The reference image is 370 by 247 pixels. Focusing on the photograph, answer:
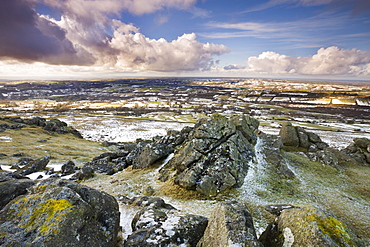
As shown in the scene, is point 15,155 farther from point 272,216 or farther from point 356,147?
point 356,147

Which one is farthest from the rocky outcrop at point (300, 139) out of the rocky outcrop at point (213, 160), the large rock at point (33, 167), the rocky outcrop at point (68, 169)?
the large rock at point (33, 167)

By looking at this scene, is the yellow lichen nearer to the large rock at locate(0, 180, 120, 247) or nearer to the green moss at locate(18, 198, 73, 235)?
the large rock at locate(0, 180, 120, 247)

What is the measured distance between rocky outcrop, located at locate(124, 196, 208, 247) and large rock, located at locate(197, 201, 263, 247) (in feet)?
2.97

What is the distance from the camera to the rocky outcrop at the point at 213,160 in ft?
64.5

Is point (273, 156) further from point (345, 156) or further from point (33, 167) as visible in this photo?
point (33, 167)

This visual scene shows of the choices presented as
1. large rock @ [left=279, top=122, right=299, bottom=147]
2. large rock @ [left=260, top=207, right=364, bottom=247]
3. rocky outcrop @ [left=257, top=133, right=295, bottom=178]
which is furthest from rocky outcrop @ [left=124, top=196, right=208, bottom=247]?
large rock @ [left=279, top=122, right=299, bottom=147]

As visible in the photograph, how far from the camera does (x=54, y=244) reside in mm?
7789

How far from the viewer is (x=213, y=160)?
22188 mm

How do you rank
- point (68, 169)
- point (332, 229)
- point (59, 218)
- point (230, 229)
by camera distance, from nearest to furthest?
point (332, 229)
point (230, 229)
point (59, 218)
point (68, 169)

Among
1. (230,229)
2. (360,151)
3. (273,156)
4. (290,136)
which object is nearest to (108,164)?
(273,156)

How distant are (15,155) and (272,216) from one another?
54258mm

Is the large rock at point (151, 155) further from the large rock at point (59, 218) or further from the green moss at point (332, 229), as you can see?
the green moss at point (332, 229)

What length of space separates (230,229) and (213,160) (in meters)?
13.8

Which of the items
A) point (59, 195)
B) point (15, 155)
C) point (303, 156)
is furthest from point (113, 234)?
point (15, 155)
